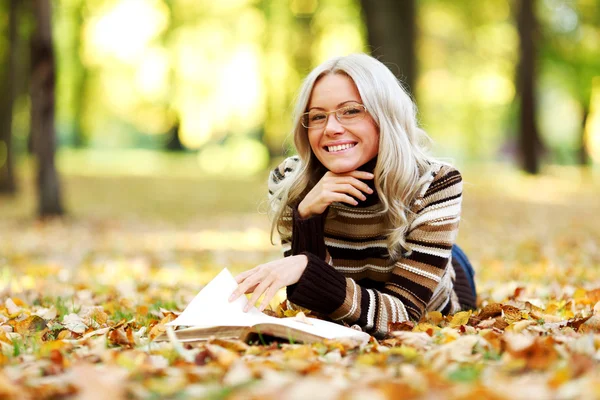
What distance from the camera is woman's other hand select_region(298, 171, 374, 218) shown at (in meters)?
2.98

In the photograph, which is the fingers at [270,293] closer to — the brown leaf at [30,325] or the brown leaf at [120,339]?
the brown leaf at [120,339]

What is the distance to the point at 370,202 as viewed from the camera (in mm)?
3180

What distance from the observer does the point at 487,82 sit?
25641mm

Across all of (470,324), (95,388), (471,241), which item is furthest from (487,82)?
(95,388)

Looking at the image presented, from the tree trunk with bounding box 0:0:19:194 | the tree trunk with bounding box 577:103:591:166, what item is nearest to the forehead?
the tree trunk with bounding box 0:0:19:194

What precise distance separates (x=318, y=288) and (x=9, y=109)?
14.8 metres

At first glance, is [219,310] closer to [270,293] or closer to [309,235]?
[270,293]

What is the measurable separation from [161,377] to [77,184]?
1636 centimetres

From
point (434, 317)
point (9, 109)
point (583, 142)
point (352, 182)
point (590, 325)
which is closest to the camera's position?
point (590, 325)

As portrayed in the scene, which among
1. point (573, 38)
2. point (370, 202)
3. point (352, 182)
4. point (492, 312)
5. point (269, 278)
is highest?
point (573, 38)

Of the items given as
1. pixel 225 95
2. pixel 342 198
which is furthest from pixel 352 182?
pixel 225 95

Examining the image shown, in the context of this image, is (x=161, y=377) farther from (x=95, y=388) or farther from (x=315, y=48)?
(x=315, y=48)

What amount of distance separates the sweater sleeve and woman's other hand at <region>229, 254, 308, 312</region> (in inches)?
1.6

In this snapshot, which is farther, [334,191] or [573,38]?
[573,38]
